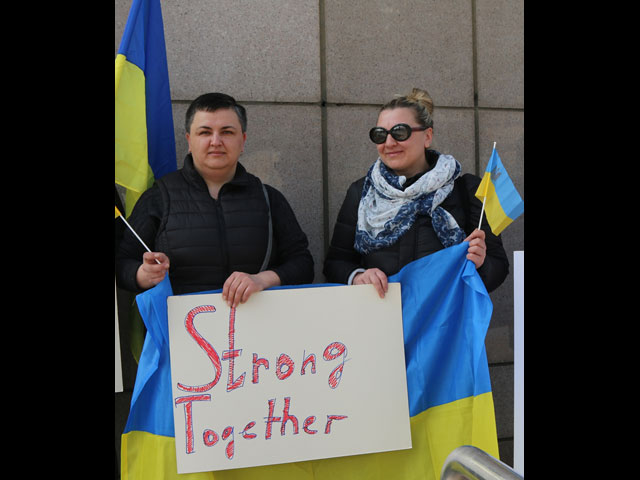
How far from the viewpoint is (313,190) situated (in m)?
3.76

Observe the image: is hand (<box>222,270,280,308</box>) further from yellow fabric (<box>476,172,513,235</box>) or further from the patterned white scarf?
yellow fabric (<box>476,172,513,235</box>)

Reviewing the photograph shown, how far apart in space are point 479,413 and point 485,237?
0.79 metres

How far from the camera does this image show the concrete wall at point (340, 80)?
3609 millimetres

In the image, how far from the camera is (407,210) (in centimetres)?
277

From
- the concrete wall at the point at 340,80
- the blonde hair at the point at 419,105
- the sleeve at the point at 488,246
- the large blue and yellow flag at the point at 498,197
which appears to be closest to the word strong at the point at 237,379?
the sleeve at the point at 488,246

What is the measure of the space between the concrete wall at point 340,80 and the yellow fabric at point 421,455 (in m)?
1.35

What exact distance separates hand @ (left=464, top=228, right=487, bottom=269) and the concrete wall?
4.37ft

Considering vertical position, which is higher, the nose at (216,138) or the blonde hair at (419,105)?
the blonde hair at (419,105)

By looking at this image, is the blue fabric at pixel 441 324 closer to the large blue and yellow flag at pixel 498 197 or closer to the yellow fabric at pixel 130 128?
the large blue and yellow flag at pixel 498 197

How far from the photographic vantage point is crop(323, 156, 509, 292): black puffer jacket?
275 centimetres

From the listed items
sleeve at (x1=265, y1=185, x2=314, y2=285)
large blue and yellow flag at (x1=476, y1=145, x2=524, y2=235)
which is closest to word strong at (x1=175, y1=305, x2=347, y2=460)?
sleeve at (x1=265, y1=185, x2=314, y2=285)
